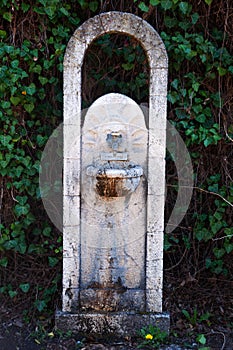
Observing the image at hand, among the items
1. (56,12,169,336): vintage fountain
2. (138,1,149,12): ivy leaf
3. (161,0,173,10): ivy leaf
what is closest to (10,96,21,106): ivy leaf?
(56,12,169,336): vintage fountain

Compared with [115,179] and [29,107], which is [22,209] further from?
[115,179]

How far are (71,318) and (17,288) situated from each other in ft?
2.69

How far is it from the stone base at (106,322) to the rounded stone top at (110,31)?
174 centimetres

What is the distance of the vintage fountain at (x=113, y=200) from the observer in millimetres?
3299

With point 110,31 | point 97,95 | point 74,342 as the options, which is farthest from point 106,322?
point 110,31

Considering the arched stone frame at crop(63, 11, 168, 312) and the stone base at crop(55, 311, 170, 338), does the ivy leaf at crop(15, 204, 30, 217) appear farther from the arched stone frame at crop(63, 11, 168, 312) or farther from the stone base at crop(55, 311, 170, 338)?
the stone base at crop(55, 311, 170, 338)

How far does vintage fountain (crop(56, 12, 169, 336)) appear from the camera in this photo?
330 centimetres

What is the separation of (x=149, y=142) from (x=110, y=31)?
79 cm

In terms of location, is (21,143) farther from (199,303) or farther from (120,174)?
(199,303)

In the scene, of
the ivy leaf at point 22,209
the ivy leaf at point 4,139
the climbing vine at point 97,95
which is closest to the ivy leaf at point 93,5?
the climbing vine at point 97,95

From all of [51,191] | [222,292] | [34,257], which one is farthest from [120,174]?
[222,292]

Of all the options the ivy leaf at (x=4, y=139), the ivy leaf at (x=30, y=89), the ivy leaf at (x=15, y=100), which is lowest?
the ivy leaf at (x=4, y=139)

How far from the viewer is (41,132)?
4016 mm

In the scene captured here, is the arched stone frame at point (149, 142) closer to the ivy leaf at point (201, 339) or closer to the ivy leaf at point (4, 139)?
the ivy leaf at point (201, 339)
